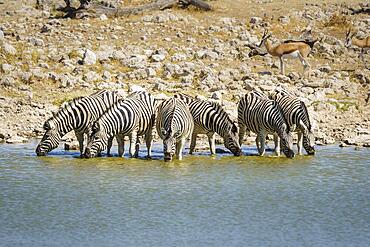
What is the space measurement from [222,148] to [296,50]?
21.6 ft

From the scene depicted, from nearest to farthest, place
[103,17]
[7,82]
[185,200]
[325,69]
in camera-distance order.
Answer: [185,200] → [7,82] → [325,69] → [103,17]

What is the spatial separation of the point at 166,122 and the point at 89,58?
274 inches

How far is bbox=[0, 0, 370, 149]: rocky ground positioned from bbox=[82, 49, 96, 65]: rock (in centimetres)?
2

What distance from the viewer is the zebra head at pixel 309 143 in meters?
13.8

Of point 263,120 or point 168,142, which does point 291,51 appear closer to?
point 263,120

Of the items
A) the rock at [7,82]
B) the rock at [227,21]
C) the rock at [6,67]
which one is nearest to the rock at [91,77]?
the rock at [7,82]

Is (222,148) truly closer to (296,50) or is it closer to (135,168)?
(135,168)

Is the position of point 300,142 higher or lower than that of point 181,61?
lower

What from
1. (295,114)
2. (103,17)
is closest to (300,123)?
(295,114)

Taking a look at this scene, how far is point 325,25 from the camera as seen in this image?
24.5m

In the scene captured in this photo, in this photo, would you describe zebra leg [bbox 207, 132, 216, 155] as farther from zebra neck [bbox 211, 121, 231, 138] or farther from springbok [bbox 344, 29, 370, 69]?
springbok [bbox 344, 29, 370, 69]

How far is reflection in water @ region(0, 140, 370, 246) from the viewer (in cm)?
902

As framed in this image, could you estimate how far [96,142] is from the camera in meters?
13.2

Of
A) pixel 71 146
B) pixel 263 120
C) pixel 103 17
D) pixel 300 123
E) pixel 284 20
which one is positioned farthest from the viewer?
pixel 284 20
